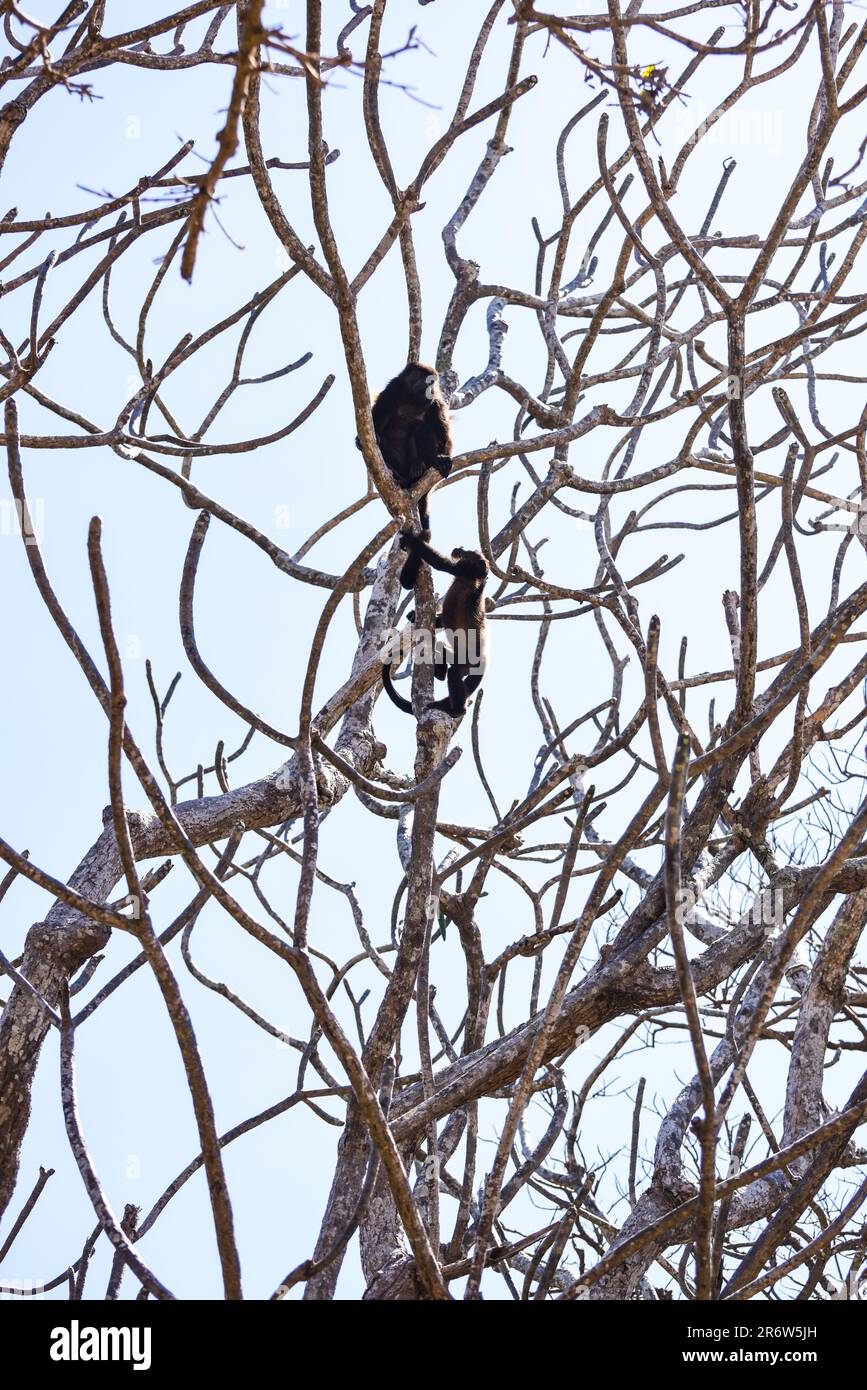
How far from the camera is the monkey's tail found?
13.8 feet

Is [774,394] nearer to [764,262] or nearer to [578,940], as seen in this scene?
[764,262]

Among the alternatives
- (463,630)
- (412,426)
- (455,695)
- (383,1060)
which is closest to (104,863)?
(383,1060)

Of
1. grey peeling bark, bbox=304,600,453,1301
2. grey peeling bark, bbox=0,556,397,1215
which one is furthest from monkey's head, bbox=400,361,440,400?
grey peeling bark, bbox=304,600,453,1301

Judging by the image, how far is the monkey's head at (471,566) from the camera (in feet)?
17.3

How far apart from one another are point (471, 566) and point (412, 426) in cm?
60

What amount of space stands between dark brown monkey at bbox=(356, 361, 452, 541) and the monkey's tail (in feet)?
1.96

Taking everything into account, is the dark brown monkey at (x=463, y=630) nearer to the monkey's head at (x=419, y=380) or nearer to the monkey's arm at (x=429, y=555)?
the monkey's arm at (x=429, y=555)

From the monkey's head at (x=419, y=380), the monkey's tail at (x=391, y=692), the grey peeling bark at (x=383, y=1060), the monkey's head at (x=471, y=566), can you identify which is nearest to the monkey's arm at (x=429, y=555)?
the monkey's head at (x=471, y=566)

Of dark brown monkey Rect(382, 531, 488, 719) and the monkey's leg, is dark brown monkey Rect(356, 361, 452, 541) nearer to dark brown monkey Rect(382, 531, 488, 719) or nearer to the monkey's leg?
dark brown monkey Rect(382, 531, 488, 719)

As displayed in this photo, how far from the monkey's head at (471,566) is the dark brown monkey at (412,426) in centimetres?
37

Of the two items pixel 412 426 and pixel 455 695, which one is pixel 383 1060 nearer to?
pixel 455 695

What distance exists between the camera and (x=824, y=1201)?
441cm
